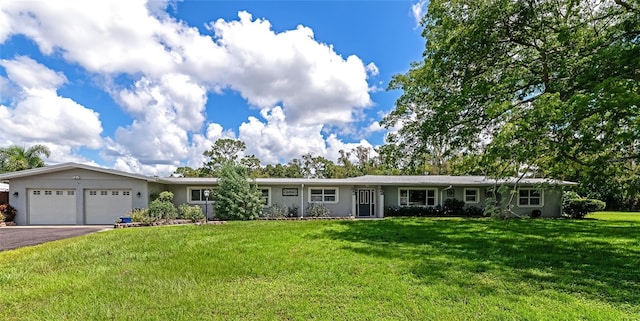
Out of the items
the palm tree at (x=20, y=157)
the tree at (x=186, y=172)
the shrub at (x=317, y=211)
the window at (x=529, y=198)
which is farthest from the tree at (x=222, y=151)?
the window at (x=529, y=198)

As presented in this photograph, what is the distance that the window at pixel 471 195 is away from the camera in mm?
21516

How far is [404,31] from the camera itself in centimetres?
1404

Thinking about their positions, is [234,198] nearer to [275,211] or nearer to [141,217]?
[275,211]

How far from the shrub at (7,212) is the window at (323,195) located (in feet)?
50.3

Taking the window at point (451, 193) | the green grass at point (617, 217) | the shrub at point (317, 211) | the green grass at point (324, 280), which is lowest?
the green grass at point (617, 217)

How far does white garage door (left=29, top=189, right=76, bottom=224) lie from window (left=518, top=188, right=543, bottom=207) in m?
25.8

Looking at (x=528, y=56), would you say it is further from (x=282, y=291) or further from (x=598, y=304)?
(x=282, y=291)

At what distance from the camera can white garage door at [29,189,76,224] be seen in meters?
17.2

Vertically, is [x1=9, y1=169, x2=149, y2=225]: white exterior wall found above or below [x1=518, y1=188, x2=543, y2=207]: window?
above

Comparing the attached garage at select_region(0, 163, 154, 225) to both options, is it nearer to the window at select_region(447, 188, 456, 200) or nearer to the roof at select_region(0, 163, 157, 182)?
the roof at select_region(0, 163, 157, 182)

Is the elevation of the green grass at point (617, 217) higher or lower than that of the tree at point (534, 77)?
lower

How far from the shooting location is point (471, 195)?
21.6 m

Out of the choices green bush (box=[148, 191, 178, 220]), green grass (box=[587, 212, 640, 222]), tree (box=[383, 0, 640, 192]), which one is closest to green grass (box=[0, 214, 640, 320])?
tree (box=[383, 0, 640, 192])

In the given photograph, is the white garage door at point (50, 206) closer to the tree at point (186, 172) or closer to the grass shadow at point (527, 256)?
the grass shadow at point (527, 256)
